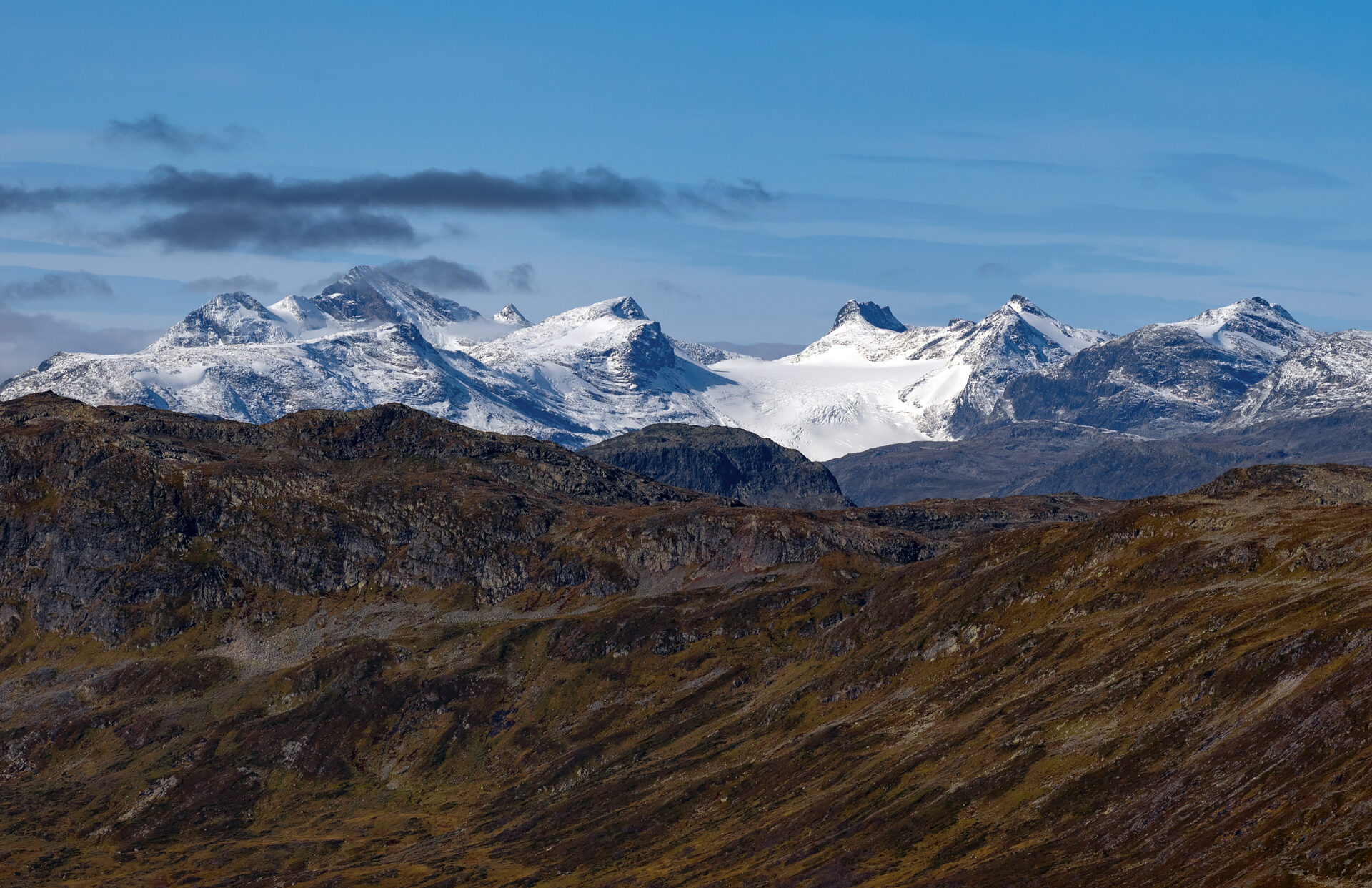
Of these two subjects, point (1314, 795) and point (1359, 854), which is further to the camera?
point (1314, 795)

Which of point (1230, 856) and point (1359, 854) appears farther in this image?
point (1230, 856)

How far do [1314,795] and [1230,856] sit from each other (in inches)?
511

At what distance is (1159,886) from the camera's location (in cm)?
19650

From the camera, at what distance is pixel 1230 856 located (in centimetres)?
19350

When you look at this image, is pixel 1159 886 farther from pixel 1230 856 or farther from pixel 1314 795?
pixel 1314 795

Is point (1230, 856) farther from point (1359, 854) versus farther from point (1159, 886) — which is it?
point (1359, 854)

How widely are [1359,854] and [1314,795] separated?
2159 centimetres

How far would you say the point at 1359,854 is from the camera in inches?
6850

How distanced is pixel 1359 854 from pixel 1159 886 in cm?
2876

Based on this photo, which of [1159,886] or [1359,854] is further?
[1159,886]

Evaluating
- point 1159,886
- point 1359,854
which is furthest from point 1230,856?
point 1359,854

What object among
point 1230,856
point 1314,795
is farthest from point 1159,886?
point 1314,795

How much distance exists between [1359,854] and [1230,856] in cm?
2151

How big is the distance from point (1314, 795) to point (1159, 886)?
21749 mm
